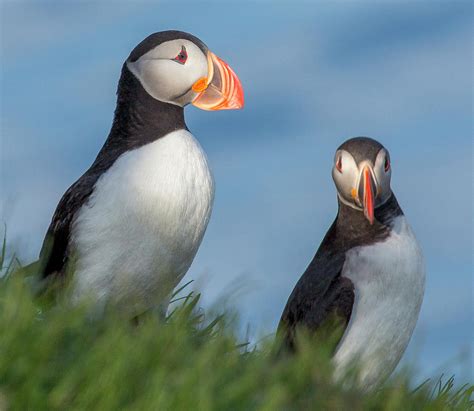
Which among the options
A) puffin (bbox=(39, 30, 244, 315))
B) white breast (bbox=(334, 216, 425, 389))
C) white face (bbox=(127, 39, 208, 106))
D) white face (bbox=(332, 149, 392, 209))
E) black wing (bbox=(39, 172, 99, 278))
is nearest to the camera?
white breast (bbox=(334, 216, 425, 389))

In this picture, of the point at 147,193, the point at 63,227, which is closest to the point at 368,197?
the point at 147,193

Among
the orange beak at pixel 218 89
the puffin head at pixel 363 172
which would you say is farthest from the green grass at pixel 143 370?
the orange beak at pixel 218 89

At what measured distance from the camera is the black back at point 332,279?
616 centimetres

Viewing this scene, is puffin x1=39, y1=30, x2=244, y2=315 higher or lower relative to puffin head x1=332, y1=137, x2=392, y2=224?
higher

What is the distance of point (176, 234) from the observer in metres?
6.26

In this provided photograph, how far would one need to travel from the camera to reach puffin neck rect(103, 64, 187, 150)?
21.4 feet

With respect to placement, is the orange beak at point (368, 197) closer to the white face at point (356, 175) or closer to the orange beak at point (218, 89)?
the white face at point (356, 175)

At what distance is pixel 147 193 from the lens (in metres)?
6.21

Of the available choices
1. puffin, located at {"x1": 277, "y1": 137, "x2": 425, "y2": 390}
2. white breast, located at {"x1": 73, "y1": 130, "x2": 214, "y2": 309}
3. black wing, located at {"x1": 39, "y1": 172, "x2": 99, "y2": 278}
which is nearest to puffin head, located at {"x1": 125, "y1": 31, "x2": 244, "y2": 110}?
white breast, located at {"x1": 73, "y1": 130, "x2": 214, "y2": 309}

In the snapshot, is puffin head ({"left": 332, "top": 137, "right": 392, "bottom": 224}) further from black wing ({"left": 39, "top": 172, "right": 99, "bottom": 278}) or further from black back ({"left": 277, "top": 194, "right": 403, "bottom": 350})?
black wing ({"left": 39, "top": 172, "right": 99, "bottom": 278})

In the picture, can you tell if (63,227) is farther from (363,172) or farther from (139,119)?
(363,172)

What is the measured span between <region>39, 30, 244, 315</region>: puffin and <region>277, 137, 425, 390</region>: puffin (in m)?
0.89

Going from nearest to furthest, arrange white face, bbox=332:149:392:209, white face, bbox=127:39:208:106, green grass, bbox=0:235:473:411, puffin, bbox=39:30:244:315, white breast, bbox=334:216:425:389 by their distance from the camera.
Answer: green grass, bbox=0:235:473:411 < white breast, bbox=334:216:425:389 < puffin, bbox=39:30:244:315 < white face, bbox=332:149:392:209 < white face, bbox=127:39:208:106

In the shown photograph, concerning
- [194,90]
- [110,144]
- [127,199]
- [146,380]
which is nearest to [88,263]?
[127,199]
